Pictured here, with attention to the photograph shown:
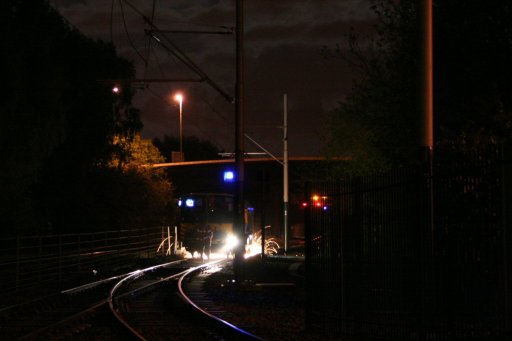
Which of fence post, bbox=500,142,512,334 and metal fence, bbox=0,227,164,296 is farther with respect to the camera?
metal fence, bbox=0,227,164,296

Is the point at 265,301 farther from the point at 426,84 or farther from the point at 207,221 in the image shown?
the point at 207,221

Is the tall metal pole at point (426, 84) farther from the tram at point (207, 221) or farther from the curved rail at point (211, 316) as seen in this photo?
the tram at point (207, 221)

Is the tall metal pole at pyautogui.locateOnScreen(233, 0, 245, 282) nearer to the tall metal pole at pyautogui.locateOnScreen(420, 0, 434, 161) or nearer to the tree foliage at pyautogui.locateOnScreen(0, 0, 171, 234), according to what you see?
the tall metal pole at pyautogui.locateOnScreen(420, 0, 434, 161)

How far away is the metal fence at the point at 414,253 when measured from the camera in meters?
9.58

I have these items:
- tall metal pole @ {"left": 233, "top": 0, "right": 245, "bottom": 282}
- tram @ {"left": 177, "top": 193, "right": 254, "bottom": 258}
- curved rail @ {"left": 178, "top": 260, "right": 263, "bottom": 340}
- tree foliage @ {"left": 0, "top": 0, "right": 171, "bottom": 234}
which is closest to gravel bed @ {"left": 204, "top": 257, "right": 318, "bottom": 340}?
curved rail @ {"left": 178, "top": 260, "right": 263, "bottom": 340}

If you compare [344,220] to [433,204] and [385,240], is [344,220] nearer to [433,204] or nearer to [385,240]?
[385,240]

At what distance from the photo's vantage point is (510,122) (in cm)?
1686

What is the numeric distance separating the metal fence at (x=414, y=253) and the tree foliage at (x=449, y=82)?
3.61m

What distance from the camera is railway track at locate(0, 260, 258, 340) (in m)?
14.0

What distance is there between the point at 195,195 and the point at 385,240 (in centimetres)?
3578

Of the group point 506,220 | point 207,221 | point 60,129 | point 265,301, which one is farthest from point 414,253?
point 207,221

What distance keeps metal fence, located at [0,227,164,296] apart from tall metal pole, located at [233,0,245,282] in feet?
18.4

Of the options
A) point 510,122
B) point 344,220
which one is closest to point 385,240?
point 344,220

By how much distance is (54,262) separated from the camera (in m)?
28.9
